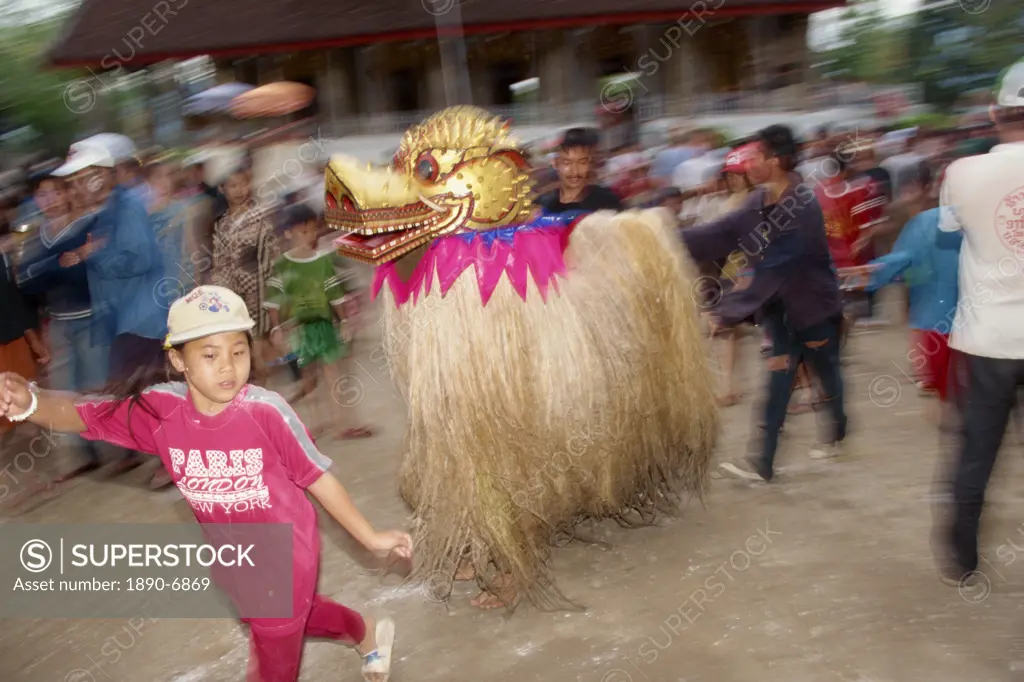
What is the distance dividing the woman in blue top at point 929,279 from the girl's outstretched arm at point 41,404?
2.89 meters

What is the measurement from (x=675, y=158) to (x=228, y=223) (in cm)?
576

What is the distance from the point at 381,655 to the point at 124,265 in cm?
275

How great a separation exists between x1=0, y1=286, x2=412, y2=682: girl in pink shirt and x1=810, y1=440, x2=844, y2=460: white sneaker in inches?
117

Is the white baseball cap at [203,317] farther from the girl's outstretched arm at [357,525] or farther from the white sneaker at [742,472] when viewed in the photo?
the white sneaker at [742,472]

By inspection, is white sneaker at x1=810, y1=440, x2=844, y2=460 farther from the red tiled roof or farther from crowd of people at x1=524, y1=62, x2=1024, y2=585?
the red tiled roof

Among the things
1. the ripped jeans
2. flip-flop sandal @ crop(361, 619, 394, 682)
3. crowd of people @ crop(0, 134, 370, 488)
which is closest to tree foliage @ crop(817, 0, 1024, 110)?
the ripped jeans

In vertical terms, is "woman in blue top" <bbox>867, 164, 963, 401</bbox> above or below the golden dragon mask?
below

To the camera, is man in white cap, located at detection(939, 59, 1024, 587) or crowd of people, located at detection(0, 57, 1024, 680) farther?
man in white cap, located at detection(939, 59, 1024, 587)

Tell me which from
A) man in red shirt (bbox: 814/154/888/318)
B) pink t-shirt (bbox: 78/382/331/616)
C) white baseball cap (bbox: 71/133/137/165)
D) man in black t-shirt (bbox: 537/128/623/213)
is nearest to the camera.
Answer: pink t-shirt (bbox: 78/382/331/616)

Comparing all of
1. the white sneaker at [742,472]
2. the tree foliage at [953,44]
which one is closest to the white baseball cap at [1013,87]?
the white sneaker at [742,472]

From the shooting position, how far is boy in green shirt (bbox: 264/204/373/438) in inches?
205

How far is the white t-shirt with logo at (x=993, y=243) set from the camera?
111 inches

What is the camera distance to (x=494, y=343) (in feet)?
10.2

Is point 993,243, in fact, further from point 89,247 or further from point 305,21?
point 305,21
